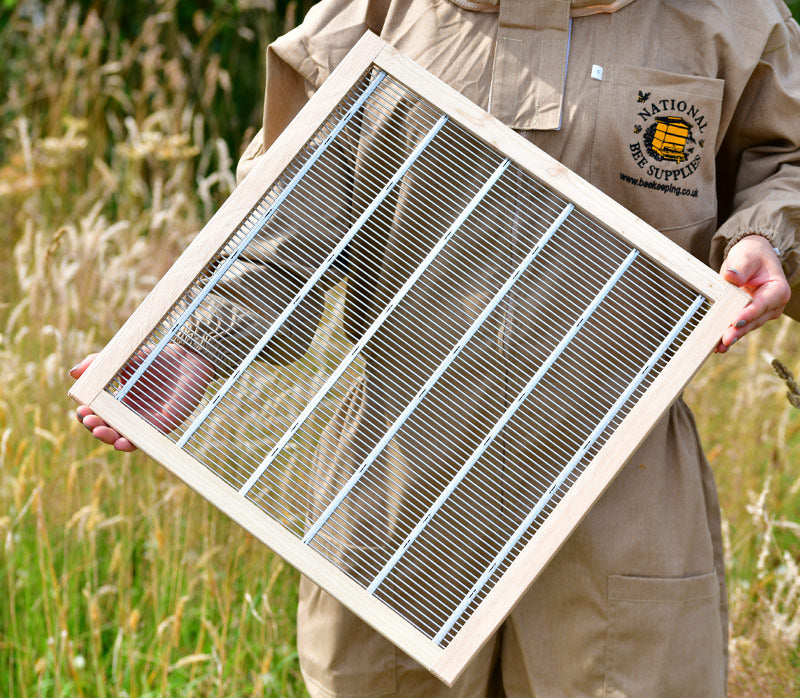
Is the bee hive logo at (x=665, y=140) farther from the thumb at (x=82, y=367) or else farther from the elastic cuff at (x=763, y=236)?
the thumb at (x=82, y=367)

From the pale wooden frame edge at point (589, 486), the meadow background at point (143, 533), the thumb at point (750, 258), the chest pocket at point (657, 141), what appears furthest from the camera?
the meadow background at point (143, 533)

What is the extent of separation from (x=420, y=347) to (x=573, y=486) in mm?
294

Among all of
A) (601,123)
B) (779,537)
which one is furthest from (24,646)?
(779,537)

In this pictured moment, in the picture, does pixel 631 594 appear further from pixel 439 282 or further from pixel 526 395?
pixel 439 282

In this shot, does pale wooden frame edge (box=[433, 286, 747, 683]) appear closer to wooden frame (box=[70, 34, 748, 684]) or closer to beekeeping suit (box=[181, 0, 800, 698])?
wooden frame (box=[70, 34, 748, 684])

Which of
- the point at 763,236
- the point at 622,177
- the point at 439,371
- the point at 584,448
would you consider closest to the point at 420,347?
the point at 439,371

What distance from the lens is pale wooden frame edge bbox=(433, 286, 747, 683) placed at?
1.21m

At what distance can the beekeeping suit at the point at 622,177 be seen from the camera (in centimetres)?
142

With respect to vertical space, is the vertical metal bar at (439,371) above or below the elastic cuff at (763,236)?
below

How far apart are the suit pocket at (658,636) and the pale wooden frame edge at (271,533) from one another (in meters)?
0.41

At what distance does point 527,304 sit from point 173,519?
4.63 ft

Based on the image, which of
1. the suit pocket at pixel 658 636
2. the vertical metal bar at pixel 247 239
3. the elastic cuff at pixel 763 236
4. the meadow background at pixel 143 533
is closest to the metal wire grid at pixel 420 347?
the vertical metal bar at pixel 247 239

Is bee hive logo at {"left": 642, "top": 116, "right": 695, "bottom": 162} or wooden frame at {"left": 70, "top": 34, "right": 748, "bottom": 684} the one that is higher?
bee hive logo at {"left": 642, "top": 116, "right": 695, "bottom": 162}

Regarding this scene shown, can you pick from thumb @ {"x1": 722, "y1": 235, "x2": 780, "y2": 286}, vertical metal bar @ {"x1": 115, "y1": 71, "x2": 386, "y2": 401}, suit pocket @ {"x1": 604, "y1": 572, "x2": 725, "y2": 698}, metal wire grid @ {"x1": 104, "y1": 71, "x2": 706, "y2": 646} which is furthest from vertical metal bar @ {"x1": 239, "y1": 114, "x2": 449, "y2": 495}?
suit pocket @ {"x1": 604, "y1": 572, "x2": 725, "y2": 698}
